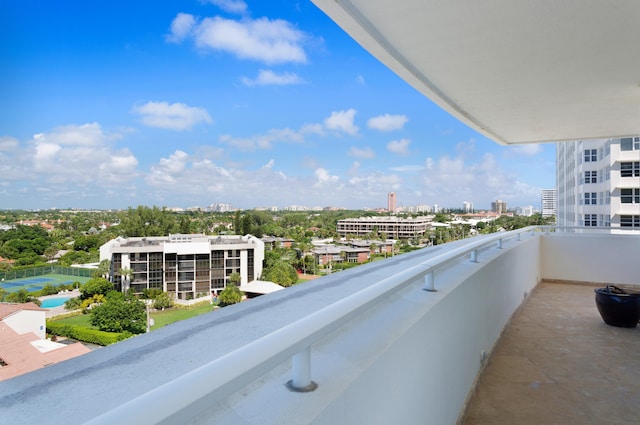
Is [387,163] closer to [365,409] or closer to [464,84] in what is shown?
[464,84]

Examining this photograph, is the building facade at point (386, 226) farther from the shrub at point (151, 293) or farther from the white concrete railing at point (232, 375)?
the white concrete railing at point (232, 375)

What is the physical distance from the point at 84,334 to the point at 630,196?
28873mm

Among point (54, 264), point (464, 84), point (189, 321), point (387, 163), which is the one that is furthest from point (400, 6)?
point (387, 163)

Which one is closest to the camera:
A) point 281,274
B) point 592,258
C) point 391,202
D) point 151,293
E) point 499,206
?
point 151,293

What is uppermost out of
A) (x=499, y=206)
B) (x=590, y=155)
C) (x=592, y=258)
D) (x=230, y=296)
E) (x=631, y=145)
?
(x=590, y=155)

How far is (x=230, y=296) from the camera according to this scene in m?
2.12

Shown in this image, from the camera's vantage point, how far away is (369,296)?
3.67 feet

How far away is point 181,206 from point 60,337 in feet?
5.98

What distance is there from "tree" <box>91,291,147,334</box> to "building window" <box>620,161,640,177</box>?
28.5 metres

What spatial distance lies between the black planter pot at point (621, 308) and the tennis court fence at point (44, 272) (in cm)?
482

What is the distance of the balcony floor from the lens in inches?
96.1

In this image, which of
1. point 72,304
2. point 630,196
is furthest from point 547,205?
point 72,304

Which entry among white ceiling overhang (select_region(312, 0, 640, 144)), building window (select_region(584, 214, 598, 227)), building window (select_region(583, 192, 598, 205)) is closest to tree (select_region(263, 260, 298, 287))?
white ceiling overhang (select_region(312, 0, 640, 144))

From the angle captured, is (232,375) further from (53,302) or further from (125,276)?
(125,276)
